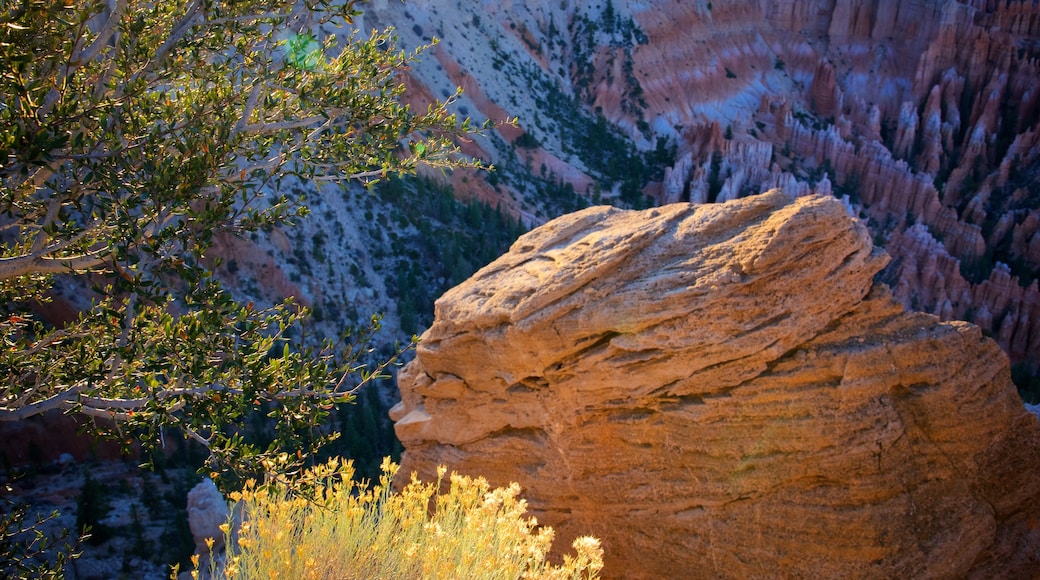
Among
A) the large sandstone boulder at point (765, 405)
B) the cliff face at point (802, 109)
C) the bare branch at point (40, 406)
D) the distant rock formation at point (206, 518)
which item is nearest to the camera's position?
the bare branch at point (40, 406)

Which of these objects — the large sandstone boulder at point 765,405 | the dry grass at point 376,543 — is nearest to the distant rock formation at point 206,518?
the large sandstone boulder at point 765,405

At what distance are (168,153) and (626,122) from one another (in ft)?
124

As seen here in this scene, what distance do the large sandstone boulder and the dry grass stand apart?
2.57 metres

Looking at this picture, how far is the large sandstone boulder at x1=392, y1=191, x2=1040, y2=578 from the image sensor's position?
5977mm

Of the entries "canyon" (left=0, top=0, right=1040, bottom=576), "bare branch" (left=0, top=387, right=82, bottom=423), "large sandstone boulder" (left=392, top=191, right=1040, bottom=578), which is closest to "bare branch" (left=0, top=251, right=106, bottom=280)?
"bare branch" (left=0, top=387, right=82, bottom=423)

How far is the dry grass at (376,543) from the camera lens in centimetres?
→ 336

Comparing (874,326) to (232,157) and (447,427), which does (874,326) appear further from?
(232,157)

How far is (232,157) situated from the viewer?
11.9ft

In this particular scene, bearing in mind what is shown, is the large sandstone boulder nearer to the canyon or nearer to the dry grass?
the canyon

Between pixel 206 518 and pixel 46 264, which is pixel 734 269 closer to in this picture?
pixel 46 264

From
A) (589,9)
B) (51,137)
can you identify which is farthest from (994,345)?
(589,9)

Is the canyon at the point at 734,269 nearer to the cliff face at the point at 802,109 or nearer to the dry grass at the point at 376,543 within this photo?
the cliff face at the point at 802,109

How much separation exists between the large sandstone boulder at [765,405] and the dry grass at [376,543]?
2.57 metres

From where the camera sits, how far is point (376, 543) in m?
3.60
